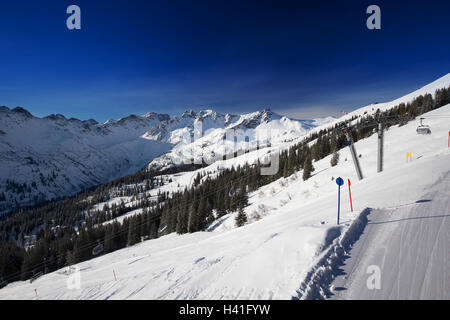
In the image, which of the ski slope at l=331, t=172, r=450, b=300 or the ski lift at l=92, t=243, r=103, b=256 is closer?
the ski slope at l=331, t=172, r=450, b=300

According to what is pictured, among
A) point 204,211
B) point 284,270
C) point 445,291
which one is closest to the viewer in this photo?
point 445,291

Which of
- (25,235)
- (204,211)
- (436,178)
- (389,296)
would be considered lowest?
(25,235)

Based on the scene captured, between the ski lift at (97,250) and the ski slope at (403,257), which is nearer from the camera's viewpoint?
the ski slope at (403,257)

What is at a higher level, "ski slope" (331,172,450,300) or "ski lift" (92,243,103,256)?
"ski slope" (331,172,450,300)

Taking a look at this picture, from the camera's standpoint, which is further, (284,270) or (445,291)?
(284,270)

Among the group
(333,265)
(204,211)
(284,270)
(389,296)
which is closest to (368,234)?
(333,265)

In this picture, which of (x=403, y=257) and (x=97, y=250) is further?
(x=97, y=250)

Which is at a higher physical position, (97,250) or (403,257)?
(403,257)

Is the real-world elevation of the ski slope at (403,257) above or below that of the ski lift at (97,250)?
above

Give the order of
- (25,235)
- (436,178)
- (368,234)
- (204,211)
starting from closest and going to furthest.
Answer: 1. (368,234)
2. (436,178)
3. (204,211)
4. (25,235)

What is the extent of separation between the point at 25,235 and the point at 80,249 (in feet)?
329

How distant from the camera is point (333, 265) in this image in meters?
5.61
